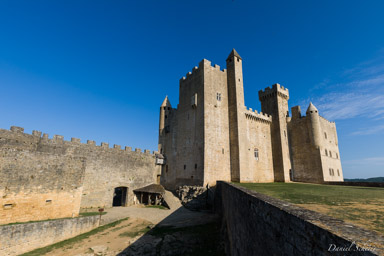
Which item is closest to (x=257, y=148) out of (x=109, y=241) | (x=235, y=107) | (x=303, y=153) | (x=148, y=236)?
(x=235, y=107)

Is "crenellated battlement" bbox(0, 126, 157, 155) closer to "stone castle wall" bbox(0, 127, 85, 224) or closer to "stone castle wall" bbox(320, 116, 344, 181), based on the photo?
"stone castle wall" bbox(0, 127, 85, 224)

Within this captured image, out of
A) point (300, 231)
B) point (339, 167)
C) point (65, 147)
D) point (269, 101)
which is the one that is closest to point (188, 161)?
point (65, 147)

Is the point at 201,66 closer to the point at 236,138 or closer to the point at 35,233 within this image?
the point at 236,138

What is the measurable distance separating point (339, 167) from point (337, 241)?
36693 millimetres

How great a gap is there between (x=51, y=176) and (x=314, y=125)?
103 feet

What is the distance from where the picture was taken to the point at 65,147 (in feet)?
67.3

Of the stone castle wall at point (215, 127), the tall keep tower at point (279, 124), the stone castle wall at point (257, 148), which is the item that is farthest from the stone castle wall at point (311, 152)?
the stone castle wall at point (215, 127)

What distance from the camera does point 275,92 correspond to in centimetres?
2948

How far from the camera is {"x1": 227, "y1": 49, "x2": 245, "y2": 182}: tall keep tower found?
901 inches

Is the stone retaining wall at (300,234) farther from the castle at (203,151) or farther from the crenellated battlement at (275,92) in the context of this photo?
the crenellated battlement at (275,92)

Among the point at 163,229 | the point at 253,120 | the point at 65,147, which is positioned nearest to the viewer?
the point at 163,229

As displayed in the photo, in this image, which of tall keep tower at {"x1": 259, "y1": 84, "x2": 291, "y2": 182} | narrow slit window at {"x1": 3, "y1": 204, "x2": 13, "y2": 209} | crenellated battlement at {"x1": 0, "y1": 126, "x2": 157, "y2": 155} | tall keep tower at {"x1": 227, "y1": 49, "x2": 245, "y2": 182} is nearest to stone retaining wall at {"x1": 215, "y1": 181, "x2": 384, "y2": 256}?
narrow slit window at {"x1": 3, "y1": 204, "x2": 13, "y2": 209}

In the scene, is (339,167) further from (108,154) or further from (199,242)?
(108,154)

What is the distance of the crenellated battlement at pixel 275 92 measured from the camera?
29484mm
